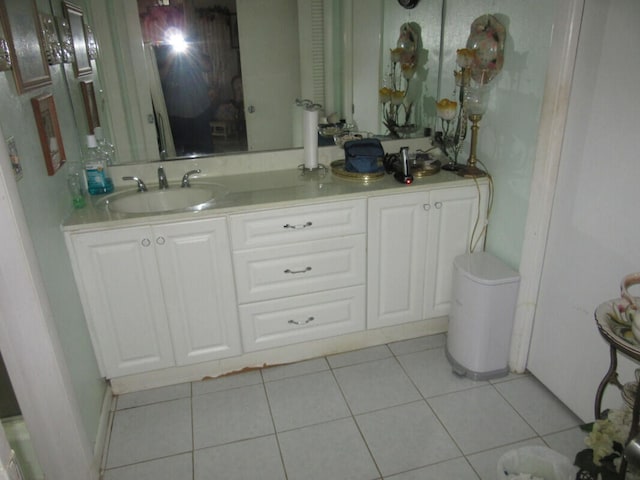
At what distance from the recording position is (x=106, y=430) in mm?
2014

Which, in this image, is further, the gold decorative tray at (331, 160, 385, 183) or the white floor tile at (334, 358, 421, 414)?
the gold decorative tray at (331, 160, 385, 183)

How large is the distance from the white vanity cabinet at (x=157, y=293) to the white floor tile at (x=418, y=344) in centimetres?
84

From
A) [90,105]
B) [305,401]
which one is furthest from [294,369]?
[90,105]

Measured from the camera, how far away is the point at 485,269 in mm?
2178

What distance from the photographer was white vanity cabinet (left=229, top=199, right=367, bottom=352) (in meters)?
2.09

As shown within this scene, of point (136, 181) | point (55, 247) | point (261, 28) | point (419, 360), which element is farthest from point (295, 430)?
point (261, 28)

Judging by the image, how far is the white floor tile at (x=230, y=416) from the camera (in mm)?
1975

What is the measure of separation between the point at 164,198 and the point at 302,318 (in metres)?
0.88

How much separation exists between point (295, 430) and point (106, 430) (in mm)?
806

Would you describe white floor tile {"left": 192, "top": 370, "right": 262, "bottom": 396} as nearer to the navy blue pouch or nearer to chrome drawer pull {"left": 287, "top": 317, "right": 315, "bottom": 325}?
chrome drawer pull {"left": 287, "top": 317, "right": 315, "bottom": 325}

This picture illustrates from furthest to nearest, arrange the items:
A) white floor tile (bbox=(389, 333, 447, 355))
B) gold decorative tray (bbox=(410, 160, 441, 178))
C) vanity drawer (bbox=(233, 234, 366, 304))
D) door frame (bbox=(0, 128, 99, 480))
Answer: white floor tile (bbox=(389, 333, 447, 355)) → gold decorative tray (bbox=(410, 160, 441, 178)) → vanity drawer (bbox=(233, 234, 366, 304)) → door frame (bbox=(0, 128, 99, 480))

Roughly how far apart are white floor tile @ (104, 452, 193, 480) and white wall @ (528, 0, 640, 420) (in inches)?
63.2

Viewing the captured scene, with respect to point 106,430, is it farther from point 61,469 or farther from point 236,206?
point 236,206

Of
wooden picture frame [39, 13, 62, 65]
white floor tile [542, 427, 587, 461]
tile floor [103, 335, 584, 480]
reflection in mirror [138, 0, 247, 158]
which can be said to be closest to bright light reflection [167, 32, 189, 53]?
reflection in mirror [138, 0, 247, 158]
